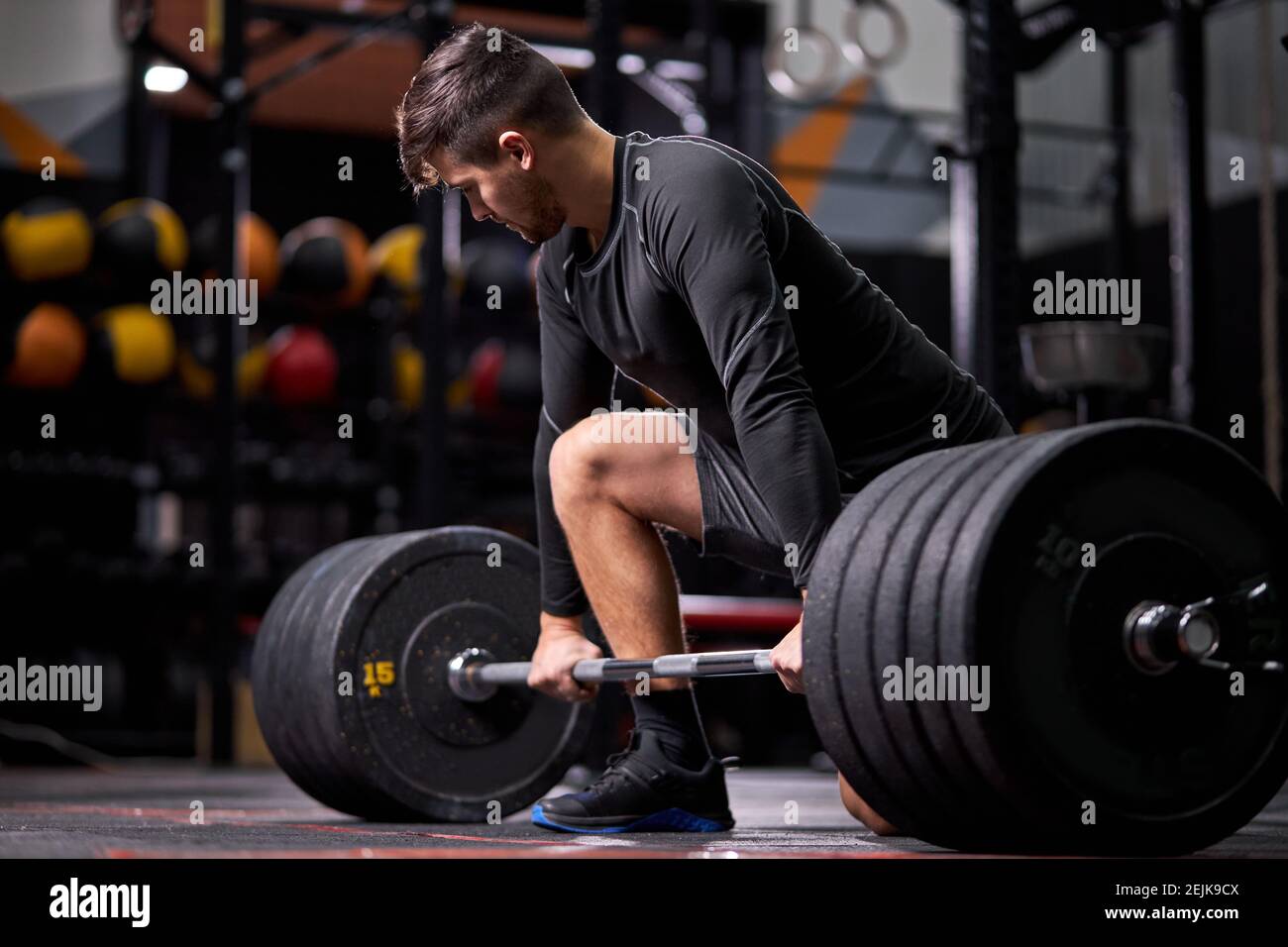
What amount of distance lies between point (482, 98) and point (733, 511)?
1.89 feet

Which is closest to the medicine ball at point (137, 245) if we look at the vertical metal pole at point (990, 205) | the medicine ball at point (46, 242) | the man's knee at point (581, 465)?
the medicine ball at point (46, 242)

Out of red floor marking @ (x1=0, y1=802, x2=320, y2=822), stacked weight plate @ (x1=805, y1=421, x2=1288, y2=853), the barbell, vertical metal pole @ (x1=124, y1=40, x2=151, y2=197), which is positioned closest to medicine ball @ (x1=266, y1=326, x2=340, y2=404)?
vertical metal pole @ (x1=124, y1=40, x2=151, y2=197)

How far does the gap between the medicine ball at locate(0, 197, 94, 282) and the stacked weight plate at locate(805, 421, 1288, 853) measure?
5.47m

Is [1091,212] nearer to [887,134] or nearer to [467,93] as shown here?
[887,134]

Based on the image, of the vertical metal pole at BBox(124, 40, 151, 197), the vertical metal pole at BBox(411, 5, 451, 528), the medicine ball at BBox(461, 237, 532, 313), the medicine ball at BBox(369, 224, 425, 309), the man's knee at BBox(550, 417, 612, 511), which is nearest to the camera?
the man's knee at BBox(550, 417, 612, 511)

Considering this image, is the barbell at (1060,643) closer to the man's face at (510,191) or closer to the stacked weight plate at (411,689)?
the man's face at (510,191)

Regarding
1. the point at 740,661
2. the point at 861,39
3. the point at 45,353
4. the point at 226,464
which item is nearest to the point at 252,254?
the point at 45,353

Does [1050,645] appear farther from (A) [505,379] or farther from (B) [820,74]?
(A) [505,379]

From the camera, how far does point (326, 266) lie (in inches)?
263

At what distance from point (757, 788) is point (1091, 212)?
6852 millimetres

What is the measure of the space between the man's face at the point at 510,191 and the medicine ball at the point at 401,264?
15.3 ft

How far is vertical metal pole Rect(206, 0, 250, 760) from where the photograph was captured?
5.66 m

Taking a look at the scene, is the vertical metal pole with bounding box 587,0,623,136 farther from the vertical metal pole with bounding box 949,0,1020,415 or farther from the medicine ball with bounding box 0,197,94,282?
the medicine ball with bounding box 0,197,94,282
